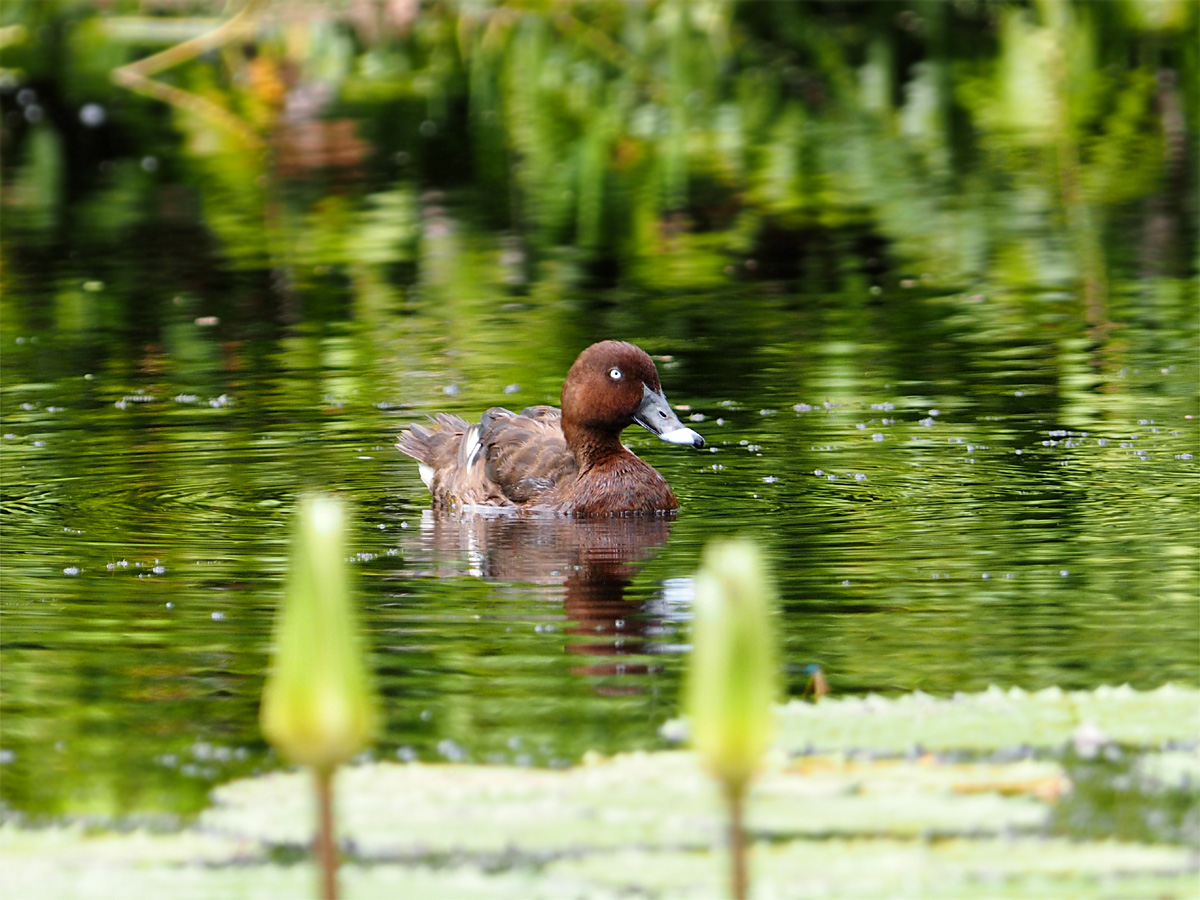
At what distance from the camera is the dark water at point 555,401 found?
22.6 ft

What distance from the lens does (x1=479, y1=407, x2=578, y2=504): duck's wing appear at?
34.7 feet

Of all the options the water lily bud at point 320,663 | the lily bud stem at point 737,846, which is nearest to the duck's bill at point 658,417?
the lily bud stem at point 737,846

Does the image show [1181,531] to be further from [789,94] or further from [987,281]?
[789,94]

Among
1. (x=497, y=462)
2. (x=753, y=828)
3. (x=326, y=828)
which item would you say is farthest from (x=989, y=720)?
(x=497, y=462)

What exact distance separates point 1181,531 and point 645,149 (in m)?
15.0

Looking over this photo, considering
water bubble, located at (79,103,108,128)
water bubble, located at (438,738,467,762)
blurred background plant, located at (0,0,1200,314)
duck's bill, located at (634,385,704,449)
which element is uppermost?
water bubble, located at (438,738,467,762)

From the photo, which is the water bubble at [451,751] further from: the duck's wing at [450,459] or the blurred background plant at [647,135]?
the blurred background plant at [647,135]

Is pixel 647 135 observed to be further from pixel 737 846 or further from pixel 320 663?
pixel 320 663

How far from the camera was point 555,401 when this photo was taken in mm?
12422

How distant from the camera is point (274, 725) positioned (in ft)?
8.61

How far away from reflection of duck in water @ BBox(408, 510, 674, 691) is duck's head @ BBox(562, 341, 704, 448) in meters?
0.54

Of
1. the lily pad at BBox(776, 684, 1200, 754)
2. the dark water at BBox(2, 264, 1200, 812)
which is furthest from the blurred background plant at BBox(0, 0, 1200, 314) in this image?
the lily pad at BBox(776, 684, 1200, 754)

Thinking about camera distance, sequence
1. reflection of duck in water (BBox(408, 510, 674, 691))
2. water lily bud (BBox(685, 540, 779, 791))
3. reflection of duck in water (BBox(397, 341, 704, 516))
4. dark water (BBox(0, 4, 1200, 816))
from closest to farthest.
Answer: water lily bud (BBox(685, 540, 779, 791)) → dark water (BBox(0, 4, 1200, 816)) → reflection of duck in water (BBox(408, 510, 674, 691)) → reflection of duck in water (BBox(397, 341, 704, 516))

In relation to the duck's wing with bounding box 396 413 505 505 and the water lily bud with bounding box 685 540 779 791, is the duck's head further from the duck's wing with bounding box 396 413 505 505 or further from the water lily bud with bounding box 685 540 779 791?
the water lily bud with bounding box 685 540 779 791
